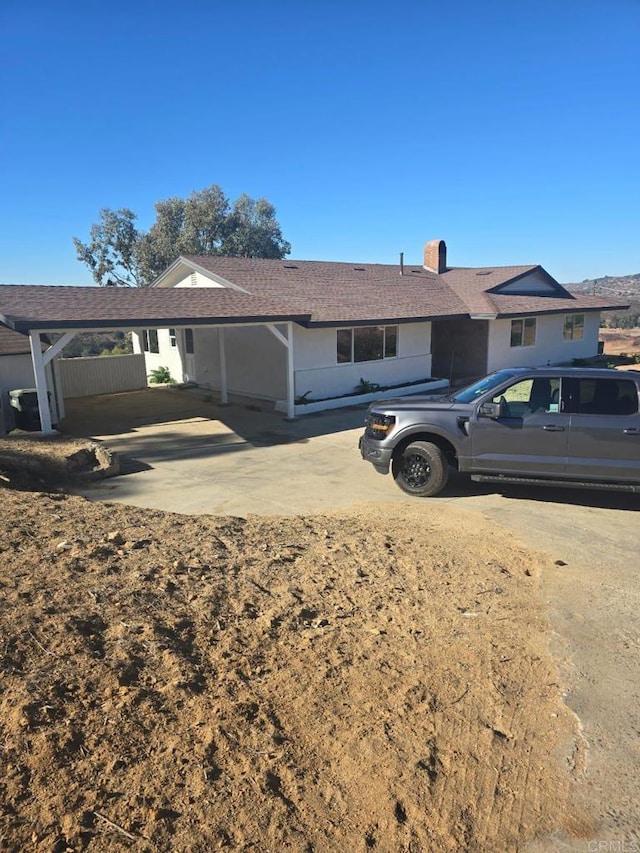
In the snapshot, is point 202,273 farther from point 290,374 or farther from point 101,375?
point 290,374

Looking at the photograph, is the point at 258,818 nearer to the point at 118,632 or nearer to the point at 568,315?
the point at 118,632

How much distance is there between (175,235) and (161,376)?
2767 centimetres

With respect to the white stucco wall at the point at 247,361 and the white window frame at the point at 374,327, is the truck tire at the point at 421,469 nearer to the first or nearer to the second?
the white stucco wall at the point at 247,361

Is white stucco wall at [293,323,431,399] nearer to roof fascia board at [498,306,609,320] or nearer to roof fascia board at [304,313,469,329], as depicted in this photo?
roof fascia board at [304,313,469,329]

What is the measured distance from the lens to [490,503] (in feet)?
26.6

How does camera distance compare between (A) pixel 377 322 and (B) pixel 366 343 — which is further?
(B) pixel 366 343

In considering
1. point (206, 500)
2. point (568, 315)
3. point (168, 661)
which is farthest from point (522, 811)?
point (568, 315)

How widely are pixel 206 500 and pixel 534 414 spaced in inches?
186

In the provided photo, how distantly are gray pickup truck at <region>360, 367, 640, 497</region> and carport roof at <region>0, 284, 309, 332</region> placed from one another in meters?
6.21

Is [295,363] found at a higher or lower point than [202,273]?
lower

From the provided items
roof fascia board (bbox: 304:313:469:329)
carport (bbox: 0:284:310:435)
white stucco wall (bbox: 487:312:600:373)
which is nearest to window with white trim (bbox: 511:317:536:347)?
white stucco wall (bbox: 487:312:600:373)

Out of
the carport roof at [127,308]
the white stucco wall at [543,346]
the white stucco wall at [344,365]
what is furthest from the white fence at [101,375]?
the white stucco wall at [543,346]

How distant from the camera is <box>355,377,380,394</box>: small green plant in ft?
60.9

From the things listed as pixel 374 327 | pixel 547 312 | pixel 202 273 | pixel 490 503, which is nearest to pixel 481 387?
pixel 490 503
